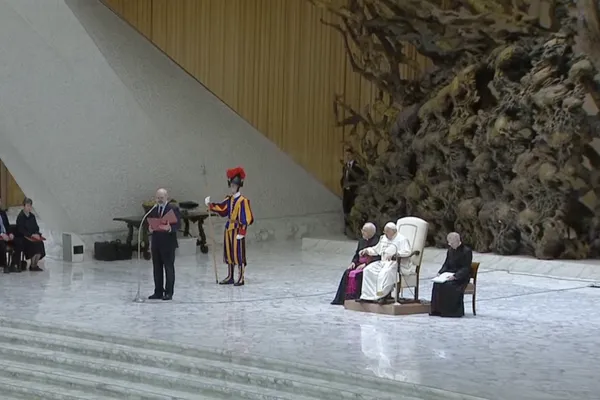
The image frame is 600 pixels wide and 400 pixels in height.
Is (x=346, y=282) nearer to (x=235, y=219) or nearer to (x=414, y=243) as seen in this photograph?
(x=414, y=243)

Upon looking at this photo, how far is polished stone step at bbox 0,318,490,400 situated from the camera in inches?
361

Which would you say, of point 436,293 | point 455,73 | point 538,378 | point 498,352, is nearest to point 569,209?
point 455,73

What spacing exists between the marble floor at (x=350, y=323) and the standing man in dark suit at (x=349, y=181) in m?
3.71

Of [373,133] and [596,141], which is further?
[373,133]

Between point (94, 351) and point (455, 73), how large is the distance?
9.20 m

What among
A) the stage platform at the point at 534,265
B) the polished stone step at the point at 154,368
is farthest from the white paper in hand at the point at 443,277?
the stage platform at the point at 534,265

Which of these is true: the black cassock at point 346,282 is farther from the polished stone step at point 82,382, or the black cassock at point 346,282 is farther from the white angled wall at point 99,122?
the white angled wall at point 99,122

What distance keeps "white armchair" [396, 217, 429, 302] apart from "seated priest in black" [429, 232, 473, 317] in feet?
1.14

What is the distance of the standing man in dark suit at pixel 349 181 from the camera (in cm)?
2038

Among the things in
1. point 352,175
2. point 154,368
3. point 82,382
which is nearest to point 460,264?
point 154,368

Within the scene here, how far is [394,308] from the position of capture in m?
12.7

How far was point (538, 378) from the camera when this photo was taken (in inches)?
370

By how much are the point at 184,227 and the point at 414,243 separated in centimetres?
668

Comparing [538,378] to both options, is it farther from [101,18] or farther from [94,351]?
[101,18]
